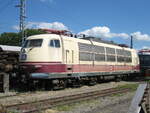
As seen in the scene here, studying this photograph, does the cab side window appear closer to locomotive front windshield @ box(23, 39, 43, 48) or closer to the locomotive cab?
the locomotive cab

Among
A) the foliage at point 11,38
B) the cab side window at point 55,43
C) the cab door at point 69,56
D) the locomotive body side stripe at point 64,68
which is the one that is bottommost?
the locomotive body side stripe at point 64,68

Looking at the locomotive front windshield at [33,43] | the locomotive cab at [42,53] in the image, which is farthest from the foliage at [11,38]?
the locomotive cab at [42,53]

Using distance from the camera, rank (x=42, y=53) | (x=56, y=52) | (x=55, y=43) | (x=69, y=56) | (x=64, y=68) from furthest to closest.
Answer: (x=69, y=56), (x=64, y=68), (x=55, y=43), (x=56, y=52), (x=42, y=53)

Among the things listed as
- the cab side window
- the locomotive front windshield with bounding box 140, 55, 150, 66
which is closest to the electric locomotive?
the cab side window

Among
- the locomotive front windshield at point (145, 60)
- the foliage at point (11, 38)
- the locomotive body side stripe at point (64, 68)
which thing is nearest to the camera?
the locomotive body side stripe at point (64, 68)

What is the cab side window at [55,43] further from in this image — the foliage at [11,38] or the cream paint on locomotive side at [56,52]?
the foliage at [11,38]

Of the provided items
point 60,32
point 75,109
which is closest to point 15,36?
point 60,32

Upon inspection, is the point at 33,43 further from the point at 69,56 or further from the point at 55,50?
the point at 69,56

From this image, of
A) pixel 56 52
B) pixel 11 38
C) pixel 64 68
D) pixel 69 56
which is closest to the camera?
pixel 56 52

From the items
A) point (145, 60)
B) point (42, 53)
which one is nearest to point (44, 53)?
point (42, 53)

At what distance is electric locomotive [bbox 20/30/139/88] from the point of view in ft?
51.9

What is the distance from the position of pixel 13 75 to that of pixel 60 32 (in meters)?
3.93

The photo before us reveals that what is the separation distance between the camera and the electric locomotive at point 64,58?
1582 cm

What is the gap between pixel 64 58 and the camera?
54.6 feet
